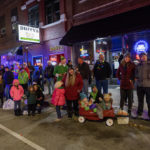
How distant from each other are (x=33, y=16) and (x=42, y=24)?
1974 mm

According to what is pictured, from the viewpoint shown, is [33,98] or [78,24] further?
[78,24]

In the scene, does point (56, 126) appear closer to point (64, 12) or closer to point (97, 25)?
point (97, 25)

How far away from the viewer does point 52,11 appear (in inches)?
496

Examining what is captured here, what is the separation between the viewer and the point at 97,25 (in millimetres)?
8992

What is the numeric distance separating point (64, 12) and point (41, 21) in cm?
290

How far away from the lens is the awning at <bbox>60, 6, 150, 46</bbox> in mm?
7029

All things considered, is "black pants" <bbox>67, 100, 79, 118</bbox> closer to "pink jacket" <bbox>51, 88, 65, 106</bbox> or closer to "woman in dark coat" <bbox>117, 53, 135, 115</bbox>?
"pink jacket" <bbox>51, 88, 65, 106</bbox>

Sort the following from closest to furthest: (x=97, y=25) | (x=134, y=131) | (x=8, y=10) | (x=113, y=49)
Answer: (x=134, y=131)
(x=97, y=25)
(x=113, y=49)
(x=8, y=10)

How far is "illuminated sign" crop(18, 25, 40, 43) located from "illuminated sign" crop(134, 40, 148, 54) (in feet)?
27.1

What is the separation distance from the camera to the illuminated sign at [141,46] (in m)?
8.78

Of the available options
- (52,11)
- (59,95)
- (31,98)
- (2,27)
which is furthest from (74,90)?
(2,27)

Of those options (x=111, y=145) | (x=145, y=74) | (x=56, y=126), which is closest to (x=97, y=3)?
(x=145, y=74)

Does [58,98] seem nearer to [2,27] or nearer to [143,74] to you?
[143,74]

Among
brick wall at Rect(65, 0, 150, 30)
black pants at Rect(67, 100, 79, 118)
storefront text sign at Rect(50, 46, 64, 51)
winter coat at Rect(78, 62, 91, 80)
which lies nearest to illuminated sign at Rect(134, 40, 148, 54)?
brick wall at Rect(65, 0, 150, 30)
